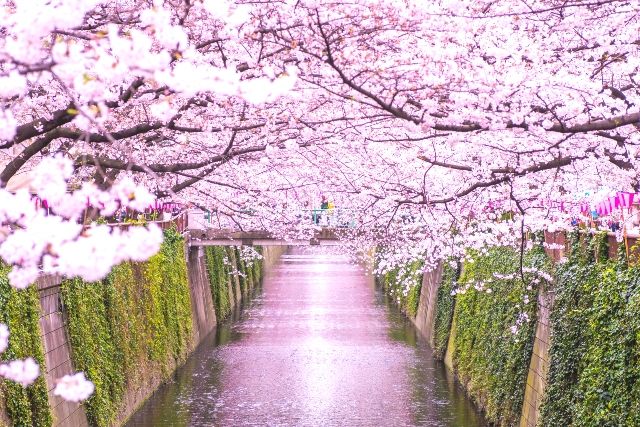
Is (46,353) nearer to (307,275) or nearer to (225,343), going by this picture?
(225,343)

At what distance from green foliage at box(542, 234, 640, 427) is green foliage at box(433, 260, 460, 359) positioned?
10.7 m

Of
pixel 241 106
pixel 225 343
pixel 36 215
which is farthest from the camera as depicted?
pixel 225 343

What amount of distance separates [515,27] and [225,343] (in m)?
21.4

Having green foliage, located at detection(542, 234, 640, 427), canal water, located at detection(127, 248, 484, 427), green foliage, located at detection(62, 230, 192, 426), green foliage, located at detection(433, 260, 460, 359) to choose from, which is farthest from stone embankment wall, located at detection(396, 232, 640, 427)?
green foliage, located at detection(62, 230, 192, 426)

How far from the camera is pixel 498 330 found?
1794 centimetres

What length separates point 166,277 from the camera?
2452cm

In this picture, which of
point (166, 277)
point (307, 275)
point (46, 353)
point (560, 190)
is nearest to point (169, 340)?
point (166, 277)

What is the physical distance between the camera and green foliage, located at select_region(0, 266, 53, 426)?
35.9 feet

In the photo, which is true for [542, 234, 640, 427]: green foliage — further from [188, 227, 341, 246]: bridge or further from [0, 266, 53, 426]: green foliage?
[188, 227, 341, 246]: bridge

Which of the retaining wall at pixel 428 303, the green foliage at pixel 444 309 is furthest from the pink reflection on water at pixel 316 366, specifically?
the retaining wall at pixel 428 303

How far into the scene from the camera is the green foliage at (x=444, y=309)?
82.8ft

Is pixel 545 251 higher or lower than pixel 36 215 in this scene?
lower

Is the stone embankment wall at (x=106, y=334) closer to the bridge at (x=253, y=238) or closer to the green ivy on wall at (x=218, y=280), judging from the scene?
the bridge at (x=253, y=238)

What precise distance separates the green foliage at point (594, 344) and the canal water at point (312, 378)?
5307 millimetres
